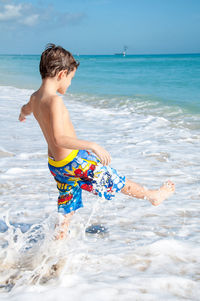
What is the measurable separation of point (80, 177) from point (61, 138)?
0.38m

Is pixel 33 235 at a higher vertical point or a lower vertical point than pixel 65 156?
lower

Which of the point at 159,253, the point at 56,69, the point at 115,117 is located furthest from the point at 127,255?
the point at 115,117

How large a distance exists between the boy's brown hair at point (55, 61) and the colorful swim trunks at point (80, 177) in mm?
593

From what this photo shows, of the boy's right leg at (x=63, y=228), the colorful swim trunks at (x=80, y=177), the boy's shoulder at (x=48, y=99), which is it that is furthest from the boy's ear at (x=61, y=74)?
the boy's right leg at (x=63, y=228)

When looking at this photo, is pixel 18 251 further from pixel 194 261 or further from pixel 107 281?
pixel 194 261

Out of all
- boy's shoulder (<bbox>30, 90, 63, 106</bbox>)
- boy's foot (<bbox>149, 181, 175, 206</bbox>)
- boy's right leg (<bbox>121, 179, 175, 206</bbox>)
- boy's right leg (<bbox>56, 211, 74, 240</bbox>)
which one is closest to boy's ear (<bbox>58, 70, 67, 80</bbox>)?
boy's shoulder (<bbox>30, 90, 63, 106</bbox>)

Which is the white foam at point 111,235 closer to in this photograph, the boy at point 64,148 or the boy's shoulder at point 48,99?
the boy at point 64,148

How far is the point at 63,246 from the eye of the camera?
2672 millimetres

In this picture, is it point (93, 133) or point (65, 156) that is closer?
point (65, 156)

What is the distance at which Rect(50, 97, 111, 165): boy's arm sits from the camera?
225 cm

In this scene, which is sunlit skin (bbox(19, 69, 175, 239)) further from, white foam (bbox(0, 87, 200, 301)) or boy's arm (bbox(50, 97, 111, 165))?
white foam (bbox(0, 87, 200, 301))

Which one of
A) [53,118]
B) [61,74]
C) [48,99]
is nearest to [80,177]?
[53,118]

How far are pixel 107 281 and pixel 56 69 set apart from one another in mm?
1497

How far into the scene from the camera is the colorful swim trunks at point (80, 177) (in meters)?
2.48
